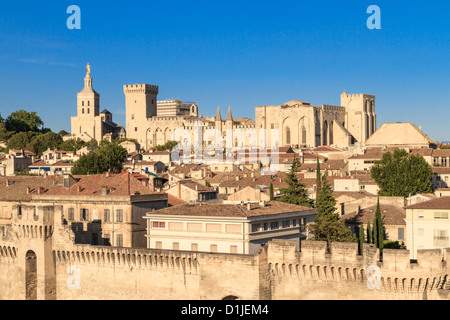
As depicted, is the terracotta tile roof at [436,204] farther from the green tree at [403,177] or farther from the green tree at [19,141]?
the green tree at [19,141]

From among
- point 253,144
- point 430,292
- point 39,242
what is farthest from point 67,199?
point 253,144

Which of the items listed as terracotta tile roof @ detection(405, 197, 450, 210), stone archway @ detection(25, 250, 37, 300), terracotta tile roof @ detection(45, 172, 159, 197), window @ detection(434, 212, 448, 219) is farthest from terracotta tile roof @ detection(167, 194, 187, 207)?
window @ detection(434, 212, 448, 219)

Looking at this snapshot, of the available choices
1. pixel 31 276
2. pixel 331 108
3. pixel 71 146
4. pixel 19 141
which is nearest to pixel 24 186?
pixel 31 276

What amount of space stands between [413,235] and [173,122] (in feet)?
467

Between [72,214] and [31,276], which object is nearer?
[31,276]

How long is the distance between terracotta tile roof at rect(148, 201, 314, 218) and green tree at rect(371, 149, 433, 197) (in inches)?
1105

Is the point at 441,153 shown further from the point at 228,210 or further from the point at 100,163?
the point at 228,210

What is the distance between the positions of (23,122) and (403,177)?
12028cm

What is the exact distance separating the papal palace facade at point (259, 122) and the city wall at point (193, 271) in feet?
381

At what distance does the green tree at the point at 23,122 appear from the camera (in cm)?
17312

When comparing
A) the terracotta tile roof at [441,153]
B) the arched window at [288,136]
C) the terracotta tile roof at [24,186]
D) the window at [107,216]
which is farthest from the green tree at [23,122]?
the window at [107,216]

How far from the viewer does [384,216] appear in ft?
174
